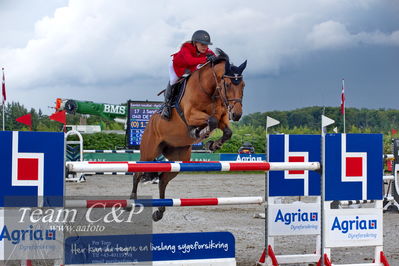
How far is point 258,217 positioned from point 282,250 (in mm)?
1942

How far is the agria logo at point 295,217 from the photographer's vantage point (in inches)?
156

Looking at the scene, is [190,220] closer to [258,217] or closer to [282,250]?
[258,217]

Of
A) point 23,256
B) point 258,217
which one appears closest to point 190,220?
point 258,217

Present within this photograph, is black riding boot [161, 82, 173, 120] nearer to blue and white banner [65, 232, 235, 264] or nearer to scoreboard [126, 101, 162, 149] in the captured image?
blue and white banner [65, 232, 235, 264]

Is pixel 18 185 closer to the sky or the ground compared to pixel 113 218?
closer to the sky

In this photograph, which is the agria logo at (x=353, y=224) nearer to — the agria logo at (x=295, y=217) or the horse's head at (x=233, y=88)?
the agria logo at (x=295, y=217)

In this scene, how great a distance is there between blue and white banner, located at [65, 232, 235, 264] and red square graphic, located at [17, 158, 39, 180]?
1.48 ft

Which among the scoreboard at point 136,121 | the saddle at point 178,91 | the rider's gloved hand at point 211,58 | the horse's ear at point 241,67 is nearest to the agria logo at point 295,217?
the horse's ear at point 241,67

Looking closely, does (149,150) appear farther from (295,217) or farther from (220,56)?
(295,217)

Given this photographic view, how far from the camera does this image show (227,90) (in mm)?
4742

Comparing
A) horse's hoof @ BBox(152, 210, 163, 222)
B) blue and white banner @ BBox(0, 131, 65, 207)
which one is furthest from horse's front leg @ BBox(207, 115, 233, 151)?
blue and white banner @ BBox(0, 131, 65, 207)

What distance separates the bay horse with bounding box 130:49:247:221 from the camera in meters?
4.77

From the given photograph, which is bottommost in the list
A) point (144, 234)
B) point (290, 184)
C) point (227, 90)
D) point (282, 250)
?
point (282, 250)

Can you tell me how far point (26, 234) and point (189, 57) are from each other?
267 cm
